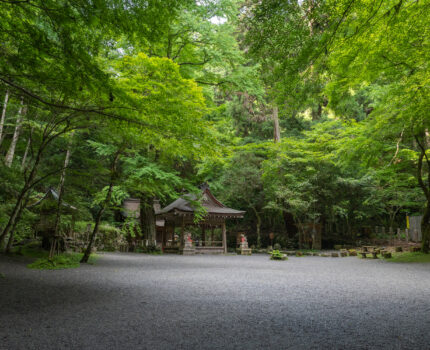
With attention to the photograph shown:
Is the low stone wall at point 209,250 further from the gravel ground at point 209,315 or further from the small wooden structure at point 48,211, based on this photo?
the gravel ground at point 209,315

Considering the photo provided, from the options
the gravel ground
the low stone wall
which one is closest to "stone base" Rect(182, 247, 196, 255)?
Result: the low stone wall

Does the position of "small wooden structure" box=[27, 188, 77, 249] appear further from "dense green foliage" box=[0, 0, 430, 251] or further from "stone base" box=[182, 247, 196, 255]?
"stone base" box=[182, 247, 196, 255]

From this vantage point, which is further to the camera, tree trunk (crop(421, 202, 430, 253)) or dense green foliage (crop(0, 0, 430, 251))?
tree trunk (crop(421, 202, 430, 253))

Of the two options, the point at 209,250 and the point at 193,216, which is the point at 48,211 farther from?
the point at 209,250

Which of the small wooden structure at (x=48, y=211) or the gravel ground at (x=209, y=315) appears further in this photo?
the small wooden structure at (x=48, y=211)

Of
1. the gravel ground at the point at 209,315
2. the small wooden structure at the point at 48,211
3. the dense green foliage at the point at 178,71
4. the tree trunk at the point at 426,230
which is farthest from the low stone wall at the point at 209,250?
the gravel ground at the point at 209,315

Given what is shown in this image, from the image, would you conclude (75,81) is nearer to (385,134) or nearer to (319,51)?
(319,51)

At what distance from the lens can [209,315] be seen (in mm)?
3279

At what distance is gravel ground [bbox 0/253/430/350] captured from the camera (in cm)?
248

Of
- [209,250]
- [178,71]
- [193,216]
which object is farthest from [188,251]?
[178,71]

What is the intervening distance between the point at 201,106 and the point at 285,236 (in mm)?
15022

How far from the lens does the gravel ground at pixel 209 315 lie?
2482mm

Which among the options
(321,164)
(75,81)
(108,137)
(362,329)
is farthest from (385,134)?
(321,164)

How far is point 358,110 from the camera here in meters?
19.0
